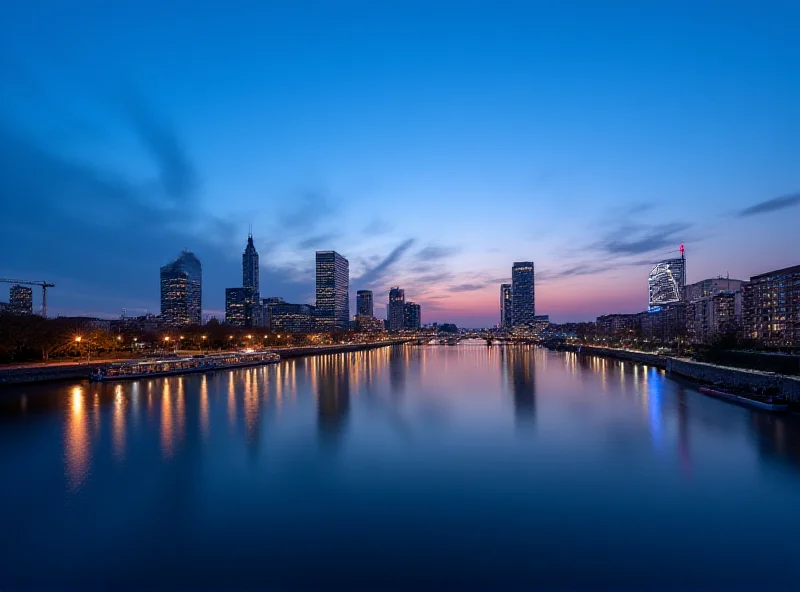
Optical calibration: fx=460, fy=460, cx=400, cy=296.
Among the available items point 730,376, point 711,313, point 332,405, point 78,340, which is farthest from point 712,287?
point 78,340

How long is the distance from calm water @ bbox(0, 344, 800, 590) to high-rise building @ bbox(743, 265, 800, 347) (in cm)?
6067

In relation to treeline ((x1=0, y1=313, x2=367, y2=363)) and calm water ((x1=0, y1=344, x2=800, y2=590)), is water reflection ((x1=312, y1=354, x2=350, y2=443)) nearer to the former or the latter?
calm water ((x1=0, y1=344, x2=800, y2=590))

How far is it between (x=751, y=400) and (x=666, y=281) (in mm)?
162660

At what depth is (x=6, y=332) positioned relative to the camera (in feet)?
145

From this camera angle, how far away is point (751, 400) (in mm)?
29812

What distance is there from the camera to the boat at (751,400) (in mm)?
27234

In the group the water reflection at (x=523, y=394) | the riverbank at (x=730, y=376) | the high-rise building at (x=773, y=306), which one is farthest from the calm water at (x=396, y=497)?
the high-rise building at (x=773, y=306)

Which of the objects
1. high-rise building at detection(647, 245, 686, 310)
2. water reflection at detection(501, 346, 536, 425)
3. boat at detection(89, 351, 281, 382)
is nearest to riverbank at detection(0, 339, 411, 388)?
boat at detection(89, 351, 281, 382)

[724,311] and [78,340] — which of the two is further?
[724,311]

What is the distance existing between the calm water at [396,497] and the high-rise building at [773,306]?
2389 inches

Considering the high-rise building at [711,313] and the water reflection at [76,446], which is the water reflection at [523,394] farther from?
the high-rise building at [711,313]

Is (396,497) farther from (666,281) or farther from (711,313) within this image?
(666,281)

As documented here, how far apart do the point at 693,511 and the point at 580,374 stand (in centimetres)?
4516

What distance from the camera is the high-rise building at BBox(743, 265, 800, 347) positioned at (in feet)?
245
